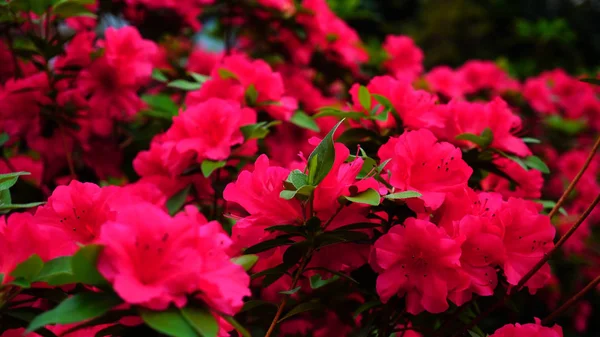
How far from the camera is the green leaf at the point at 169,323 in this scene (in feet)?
1.85

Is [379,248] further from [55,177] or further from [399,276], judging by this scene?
[55,177]

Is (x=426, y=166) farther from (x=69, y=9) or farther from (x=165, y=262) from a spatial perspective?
(x=69, y=9)

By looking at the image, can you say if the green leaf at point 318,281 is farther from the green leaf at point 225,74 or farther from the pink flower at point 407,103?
the green leaf at point 225,74

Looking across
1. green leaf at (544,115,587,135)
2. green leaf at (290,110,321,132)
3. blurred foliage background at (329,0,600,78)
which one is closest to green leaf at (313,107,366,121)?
green leaf at (290,110,321,132)

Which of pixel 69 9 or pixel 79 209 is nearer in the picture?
pixel 79 209

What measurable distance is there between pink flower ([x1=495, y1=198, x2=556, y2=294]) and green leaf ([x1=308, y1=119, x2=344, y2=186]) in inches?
11.6

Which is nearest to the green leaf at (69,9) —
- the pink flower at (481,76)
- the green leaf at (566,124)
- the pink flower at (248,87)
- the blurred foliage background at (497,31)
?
the pink flower at (248,87)

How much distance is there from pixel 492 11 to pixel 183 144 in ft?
12.3

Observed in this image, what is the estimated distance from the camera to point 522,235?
850mm

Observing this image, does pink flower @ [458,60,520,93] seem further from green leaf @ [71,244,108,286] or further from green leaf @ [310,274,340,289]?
A: green leaf @ [71,244,108,286]

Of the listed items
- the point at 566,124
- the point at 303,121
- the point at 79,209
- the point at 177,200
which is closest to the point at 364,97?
the point at 303,121

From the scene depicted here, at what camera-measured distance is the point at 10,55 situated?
Answer: 1398 mm

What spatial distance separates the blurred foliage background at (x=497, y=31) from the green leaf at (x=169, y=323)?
11.3ft

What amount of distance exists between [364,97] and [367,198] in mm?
392
